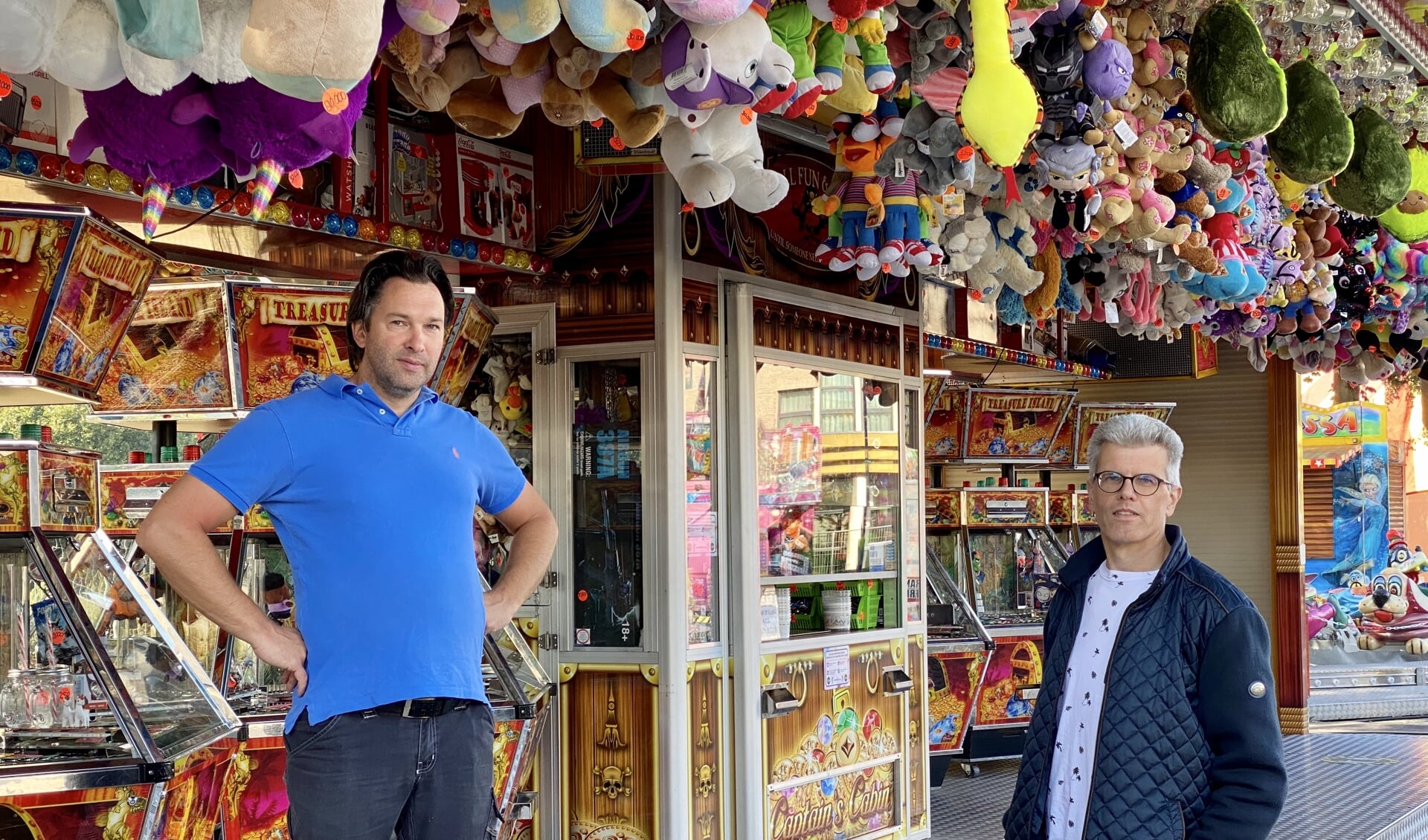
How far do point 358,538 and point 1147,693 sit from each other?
128 centimetres

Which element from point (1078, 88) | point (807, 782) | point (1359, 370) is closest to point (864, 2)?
point (1078, 88)

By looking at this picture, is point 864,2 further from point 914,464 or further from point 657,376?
point 914,464

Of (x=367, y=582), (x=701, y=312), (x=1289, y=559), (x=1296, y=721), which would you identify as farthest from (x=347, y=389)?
(x=1296, y=721)

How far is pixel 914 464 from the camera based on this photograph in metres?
6.04

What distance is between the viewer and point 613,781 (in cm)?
468

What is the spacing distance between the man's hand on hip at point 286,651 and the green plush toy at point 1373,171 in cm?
378

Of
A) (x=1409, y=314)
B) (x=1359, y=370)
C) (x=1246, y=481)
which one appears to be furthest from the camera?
(x=1246, y=481)

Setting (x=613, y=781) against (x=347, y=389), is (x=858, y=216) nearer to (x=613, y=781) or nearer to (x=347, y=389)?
(x=613, y=781)

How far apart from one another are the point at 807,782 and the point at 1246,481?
18.6ft

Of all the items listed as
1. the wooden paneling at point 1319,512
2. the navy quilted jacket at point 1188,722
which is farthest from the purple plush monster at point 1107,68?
the wooden paneling at point 1319,512

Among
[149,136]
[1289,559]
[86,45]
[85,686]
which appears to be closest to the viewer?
[86,45]

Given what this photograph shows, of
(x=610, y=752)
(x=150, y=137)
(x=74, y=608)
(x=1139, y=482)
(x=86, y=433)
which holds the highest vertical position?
(x=150, y=137)

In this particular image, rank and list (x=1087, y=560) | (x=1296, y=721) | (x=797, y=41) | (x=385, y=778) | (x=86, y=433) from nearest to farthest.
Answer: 1. (x=385, y=778)
2. (x=1087, y=560)
3. (x=797, y=41)
4. (x=1296, y=721)
5. (x=86, y=433)

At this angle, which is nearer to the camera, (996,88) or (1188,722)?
(1188,722)
